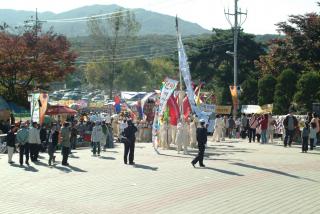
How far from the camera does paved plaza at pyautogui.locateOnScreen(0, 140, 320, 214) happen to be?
11430 millimetres

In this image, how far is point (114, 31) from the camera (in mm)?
66938

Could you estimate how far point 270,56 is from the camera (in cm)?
4447

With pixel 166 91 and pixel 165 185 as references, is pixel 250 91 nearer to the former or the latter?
pixel 166 91

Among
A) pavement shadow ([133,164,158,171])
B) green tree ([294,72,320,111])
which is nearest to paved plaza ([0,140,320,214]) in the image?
pavement shadow ([133,164,158,171])

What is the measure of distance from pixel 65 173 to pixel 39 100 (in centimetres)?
738

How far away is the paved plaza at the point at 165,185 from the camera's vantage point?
11.4 meters

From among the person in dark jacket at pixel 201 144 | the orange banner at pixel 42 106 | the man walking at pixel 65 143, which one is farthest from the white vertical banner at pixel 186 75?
the man walking at pixel 65 143

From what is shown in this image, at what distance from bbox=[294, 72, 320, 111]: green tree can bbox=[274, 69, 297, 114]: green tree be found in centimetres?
178

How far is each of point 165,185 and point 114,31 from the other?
178 ft

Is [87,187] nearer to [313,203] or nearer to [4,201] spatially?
[4,201]

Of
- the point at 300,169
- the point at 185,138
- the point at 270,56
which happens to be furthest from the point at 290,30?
the point at 300,169

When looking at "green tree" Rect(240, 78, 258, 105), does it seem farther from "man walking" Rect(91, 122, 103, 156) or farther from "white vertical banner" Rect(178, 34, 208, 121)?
"man walking" Rect(91, 122, 103, 156)

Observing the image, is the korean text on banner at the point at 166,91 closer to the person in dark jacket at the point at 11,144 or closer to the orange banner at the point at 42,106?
the orange banner at the point at 42,106

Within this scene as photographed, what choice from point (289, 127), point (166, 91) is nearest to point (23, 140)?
point (166, 91)
